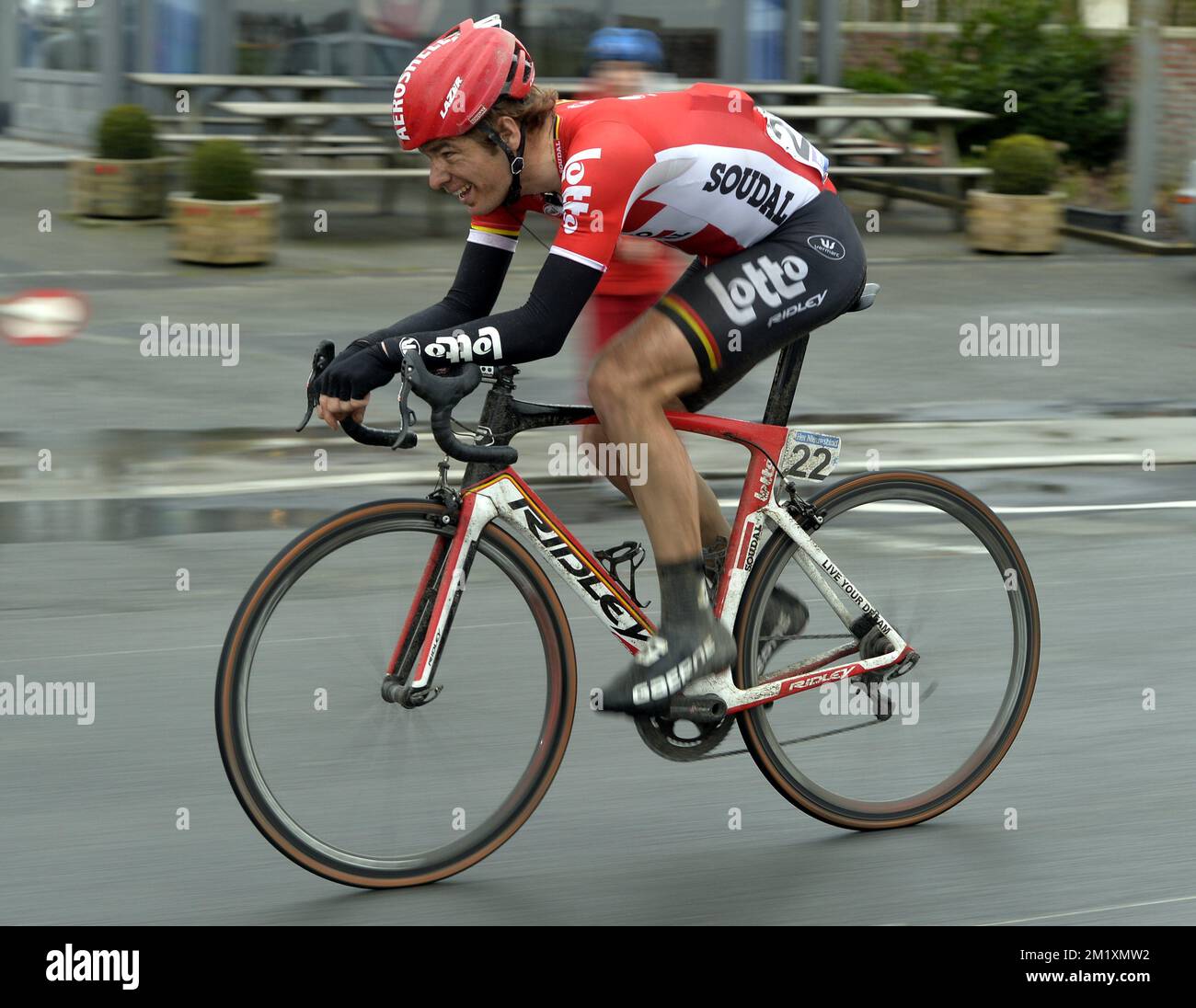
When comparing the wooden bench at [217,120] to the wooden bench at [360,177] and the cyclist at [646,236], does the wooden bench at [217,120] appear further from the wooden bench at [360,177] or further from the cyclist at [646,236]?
the cyclist at [646,236]

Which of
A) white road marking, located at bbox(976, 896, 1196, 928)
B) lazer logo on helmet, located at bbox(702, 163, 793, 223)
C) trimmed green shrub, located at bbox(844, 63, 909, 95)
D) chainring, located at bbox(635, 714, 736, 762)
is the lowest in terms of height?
white road marking, located at bbox(976, 896, 1196, 928)

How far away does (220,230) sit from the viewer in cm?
1394

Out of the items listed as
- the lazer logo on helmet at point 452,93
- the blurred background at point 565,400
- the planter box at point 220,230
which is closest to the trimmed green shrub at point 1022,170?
the blurred background at point 565,400

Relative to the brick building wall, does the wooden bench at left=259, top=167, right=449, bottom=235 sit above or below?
below

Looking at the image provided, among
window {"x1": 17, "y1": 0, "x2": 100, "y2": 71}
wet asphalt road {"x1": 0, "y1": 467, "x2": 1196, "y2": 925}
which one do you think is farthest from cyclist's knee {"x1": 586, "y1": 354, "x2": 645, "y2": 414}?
window {"x1": 17, "y1": 0, "x2": 100, "y2": 71}

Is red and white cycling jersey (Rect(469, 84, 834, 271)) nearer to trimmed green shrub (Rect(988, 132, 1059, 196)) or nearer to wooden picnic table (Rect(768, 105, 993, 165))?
trimmed green shrub (Rect(988, 132, 1059, 196))

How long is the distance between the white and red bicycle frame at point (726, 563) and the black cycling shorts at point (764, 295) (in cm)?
16

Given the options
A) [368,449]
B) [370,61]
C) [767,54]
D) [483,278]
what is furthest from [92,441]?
[767,54]

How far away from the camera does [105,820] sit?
4281 millimetres

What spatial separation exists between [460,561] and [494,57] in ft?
3.49

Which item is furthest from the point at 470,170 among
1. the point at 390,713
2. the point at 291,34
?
the point at 291,34

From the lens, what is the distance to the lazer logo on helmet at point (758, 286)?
4.00 meters

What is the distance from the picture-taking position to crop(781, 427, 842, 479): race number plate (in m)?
4.20

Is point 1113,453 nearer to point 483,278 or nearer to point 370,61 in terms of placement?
point 483,278
